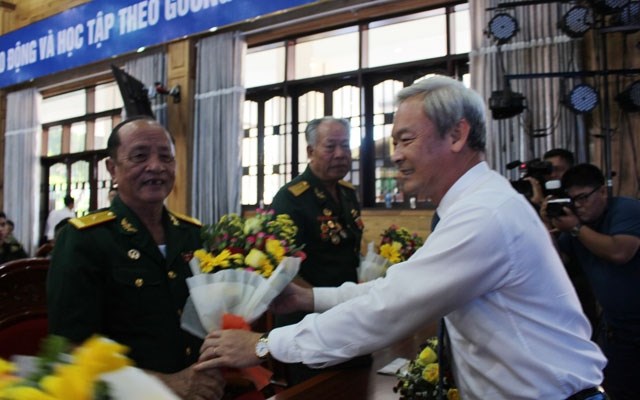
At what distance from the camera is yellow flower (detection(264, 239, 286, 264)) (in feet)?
4.54

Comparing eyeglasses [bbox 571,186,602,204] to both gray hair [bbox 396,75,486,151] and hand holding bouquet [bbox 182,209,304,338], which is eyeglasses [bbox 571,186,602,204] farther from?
hand holding bouquet [bbox 182,209,304,338]

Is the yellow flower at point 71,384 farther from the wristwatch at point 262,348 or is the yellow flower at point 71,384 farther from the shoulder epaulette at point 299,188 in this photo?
the shoulder epaulette at point 299,188

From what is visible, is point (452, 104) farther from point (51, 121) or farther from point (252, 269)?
point (51, 121)

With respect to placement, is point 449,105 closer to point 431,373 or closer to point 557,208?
point 431,373

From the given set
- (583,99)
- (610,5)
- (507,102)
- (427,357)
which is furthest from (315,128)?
(610,5)

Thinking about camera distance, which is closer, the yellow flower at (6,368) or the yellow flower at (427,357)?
the yellow flower at (6,368)

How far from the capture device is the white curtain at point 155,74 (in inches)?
272

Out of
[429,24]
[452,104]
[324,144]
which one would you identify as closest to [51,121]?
[429,24]

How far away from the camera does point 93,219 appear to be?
1549mm

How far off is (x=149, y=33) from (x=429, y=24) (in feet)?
10.1

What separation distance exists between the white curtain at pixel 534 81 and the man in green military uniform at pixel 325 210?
238cm

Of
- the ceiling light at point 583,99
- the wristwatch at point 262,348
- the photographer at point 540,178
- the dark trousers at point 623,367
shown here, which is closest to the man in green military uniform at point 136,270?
the wristwatch at point 262,348

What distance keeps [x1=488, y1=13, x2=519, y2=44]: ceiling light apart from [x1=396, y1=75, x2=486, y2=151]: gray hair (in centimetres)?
329

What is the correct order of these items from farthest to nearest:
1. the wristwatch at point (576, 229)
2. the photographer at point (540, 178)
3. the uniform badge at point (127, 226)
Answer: the photographer at point (540, 178) → the wristwatch at point (576, 229) → the uniform badge at point (127, 226)
